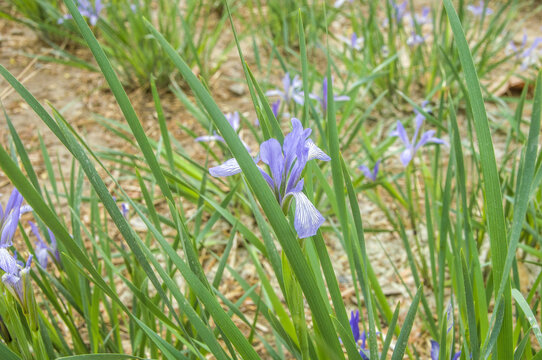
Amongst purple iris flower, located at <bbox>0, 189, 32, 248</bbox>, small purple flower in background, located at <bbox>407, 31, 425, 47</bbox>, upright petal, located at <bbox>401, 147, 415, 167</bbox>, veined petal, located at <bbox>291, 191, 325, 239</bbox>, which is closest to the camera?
veined petal, located at <bbox>291, 191, 325, 239</bbox>

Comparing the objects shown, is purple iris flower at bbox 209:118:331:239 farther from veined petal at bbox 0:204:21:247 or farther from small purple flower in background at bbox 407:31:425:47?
small purple flower in background at bbox 407:31:425:47

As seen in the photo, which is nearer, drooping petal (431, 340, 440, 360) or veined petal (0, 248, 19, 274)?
veined petal (0, 248, 19, 274)

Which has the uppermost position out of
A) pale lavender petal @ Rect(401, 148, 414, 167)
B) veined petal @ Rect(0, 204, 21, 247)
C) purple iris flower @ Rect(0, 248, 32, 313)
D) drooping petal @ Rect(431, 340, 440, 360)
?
veined petal @ Rect(0, 204, 21, 247)

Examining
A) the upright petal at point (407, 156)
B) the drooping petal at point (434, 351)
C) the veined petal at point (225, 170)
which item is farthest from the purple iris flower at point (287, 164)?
the upright petal at point (407, 156)

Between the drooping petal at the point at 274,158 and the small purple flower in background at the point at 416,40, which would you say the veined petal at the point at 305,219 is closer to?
the drooping petal at the point at 274,158

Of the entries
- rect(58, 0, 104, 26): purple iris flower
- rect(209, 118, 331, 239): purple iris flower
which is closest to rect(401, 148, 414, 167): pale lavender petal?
rect(209, 118, 331, 239): purple iris flower

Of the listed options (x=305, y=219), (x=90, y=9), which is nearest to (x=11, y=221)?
(x=305, y=219)
